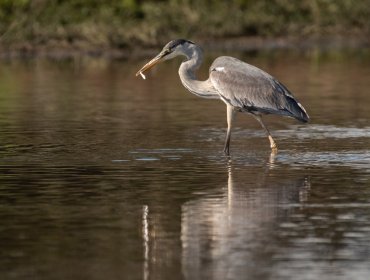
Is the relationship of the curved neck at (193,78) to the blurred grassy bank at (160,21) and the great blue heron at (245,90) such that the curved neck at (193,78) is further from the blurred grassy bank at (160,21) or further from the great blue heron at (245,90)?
the blurred grassy bank at (160,21)

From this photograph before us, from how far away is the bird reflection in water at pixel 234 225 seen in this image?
30.0ft

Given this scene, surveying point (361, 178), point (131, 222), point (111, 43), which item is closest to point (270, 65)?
point (111, 43)

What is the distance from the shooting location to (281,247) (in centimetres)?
A: 973

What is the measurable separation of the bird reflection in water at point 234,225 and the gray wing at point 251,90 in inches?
70.9

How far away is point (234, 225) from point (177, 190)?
200 cm

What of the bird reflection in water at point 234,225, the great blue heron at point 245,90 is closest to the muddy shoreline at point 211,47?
the great blue heron at point 245,90

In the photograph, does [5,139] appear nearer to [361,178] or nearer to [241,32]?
[361,178]

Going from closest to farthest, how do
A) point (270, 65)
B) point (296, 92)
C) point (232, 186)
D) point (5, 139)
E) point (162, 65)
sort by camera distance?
point (232, 186) → point (5, 139) → point (296, 92) → point (270, 65) → point (162, 65)

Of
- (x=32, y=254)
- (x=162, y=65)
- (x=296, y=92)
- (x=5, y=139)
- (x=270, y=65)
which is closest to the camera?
(x=32, y=254)

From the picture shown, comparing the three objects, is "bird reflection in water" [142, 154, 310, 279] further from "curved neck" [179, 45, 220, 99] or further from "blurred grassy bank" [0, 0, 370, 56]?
"blurred grassy bank" [0, 0, 370, 56]

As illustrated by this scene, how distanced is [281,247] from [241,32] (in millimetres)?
23877

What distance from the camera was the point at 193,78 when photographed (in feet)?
53.0

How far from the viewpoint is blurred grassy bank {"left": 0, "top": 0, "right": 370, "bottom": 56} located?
1229 inches

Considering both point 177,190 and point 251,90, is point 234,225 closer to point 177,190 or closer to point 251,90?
point 177,190
